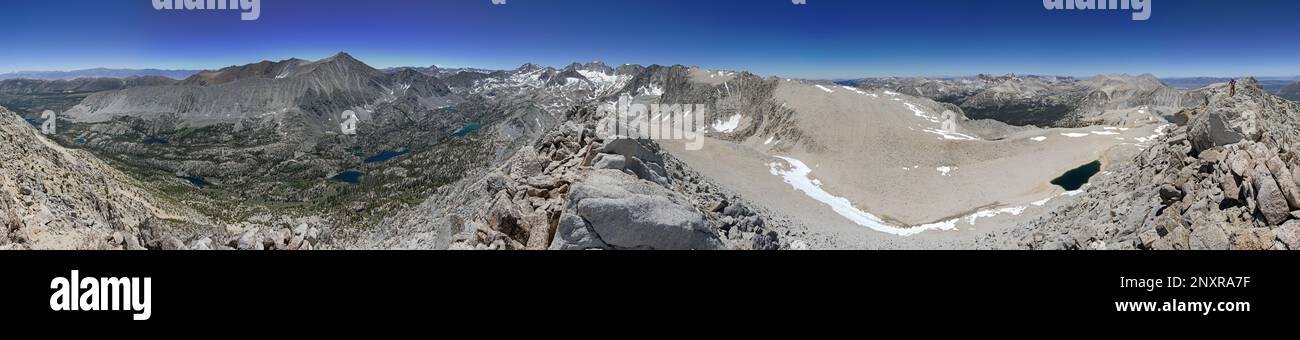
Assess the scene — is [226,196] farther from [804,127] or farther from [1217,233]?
[1217,233]

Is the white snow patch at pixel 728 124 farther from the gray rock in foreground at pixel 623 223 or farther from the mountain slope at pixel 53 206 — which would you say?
the gray rock in foreground at pixel 623 223

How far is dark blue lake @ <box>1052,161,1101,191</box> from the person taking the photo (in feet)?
181

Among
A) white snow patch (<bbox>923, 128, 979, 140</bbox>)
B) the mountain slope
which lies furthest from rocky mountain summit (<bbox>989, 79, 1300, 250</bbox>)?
white snow patch (<bbox>923, 128, 979, 140</bbox>)

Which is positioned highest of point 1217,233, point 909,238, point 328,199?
point 1217,233

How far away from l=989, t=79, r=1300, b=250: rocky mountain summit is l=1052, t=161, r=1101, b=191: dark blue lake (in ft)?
68.5

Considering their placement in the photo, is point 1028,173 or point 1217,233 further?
point 1028,173

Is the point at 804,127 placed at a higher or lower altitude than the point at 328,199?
higher

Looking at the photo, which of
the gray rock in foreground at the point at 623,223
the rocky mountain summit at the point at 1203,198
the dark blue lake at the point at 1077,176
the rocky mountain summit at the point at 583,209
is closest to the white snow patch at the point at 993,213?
the dark blue lake at the point at 1077,176

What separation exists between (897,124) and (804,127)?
1568 centimetres

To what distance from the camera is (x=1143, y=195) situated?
1075 inches

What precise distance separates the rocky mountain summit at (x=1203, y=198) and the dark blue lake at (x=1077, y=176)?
2089 centimetres

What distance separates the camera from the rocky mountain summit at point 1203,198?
1708cm
